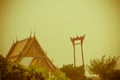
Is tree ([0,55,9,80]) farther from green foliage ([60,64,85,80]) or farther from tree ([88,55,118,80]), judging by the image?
tree ([88,55,118,80])

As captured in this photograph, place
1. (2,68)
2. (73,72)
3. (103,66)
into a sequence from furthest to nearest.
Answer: (103,66), (73,72), (2,68)

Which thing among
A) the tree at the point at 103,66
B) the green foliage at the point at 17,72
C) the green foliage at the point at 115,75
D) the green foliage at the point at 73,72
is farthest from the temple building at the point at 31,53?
the green foliage at the point at 115,75

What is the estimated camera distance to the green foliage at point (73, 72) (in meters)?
5.83

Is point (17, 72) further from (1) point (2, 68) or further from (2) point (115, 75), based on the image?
(2) point (115, 75)

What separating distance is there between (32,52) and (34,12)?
83 cm

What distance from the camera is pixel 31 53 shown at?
5.98 m

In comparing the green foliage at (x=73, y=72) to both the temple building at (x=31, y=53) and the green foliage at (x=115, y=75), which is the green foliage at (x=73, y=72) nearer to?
the temple building at (x=31, y=53)

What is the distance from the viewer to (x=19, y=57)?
5672mm

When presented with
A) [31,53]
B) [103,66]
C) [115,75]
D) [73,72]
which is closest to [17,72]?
[31,53]

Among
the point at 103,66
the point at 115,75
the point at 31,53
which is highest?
the point at 31,53

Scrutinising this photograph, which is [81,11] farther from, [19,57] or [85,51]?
[19,57]

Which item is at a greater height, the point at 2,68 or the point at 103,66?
the point at 2,68

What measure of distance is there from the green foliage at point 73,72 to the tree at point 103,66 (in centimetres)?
31

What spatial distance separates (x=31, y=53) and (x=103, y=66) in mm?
1601
